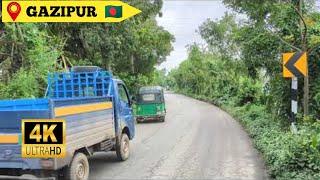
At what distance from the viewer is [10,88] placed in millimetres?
18969

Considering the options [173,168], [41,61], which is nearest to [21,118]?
[173,168]

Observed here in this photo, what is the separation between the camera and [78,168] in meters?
11.1

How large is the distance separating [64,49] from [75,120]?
17.8m

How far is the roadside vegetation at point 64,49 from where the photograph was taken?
2025 cm

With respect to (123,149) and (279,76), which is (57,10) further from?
(279,76)

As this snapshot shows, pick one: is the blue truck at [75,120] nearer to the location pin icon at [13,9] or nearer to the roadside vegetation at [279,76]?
the roadside vegetation at [279,76]

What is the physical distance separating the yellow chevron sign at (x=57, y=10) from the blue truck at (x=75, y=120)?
4799 millimetres

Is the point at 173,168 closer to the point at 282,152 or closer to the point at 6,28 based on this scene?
the point at 282,152

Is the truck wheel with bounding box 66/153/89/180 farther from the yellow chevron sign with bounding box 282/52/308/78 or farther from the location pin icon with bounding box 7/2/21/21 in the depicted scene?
the location pin icon with bounding box 7/2/21/21

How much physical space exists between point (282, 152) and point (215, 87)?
1930 inches

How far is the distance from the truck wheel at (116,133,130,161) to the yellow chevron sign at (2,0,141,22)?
546cm

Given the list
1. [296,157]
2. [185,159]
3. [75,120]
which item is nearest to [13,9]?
[185,159]

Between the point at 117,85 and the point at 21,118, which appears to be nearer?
the point at 21,118

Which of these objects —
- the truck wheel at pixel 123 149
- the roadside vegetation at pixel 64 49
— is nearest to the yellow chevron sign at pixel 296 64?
the truck wheel at pixel 123 149
